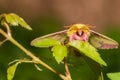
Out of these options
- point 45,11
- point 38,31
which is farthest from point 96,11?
point 38,31

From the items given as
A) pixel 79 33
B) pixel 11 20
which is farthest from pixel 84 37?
pixel 11 20

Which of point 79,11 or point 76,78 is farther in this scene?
point 79,11

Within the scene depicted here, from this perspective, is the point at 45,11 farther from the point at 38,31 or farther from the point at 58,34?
the point at 58,34

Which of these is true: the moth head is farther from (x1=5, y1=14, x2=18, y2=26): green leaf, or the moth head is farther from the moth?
(x1=5, y1=14, x2=18, y2=26): green leaf

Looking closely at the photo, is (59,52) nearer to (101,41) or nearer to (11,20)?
(101,41)

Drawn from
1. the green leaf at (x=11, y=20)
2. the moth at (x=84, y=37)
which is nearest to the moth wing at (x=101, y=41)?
the moth at (x=84, y=37)

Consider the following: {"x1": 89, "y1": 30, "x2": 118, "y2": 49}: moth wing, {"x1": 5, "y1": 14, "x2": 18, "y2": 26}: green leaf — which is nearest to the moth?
{"x1": 89, "y1": 30, "x2": 118, "y2": 49}: moth wing
